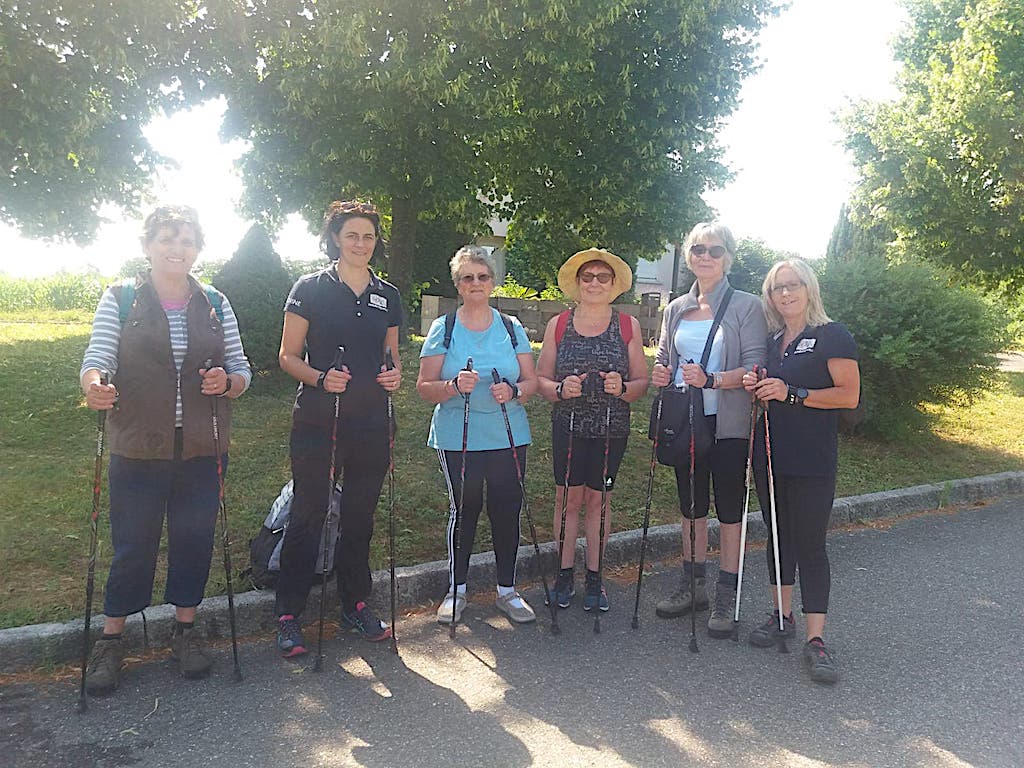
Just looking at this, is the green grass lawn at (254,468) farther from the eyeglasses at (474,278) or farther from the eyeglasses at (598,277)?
the eyeglasses at (598,277)

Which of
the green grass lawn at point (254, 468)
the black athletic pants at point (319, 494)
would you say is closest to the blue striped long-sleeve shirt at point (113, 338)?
the black athletic pants at point (319, 494)

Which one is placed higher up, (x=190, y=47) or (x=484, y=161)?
(x=190, y=47)

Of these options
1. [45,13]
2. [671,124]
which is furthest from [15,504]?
[671,124]

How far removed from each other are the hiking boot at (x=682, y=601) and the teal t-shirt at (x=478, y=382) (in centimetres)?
131

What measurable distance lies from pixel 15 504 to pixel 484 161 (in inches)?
293

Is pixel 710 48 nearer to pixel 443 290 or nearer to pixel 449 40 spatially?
pixel 449 40

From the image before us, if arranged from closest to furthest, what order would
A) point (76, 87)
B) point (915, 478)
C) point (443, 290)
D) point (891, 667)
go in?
point (891, 667)
point (915, 478)
point (76, 87)
point (443, 290)

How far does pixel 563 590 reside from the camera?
4.57 m

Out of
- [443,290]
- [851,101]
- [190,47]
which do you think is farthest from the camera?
[443,290]

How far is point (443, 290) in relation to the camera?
64.6 feet

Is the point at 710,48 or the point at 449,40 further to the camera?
the point at 710,48

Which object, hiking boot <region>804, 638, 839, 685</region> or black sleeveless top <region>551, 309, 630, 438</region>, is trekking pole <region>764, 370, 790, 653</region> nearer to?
hiking boot <region>804, 638, 839, 685</region>

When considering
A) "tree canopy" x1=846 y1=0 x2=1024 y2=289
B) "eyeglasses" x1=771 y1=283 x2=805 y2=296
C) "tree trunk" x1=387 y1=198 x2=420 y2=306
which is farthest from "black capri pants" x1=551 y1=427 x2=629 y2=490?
"tree canopy" x1=846 y1=0 x2=1024 y2=289

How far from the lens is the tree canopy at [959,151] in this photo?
12.6 m
